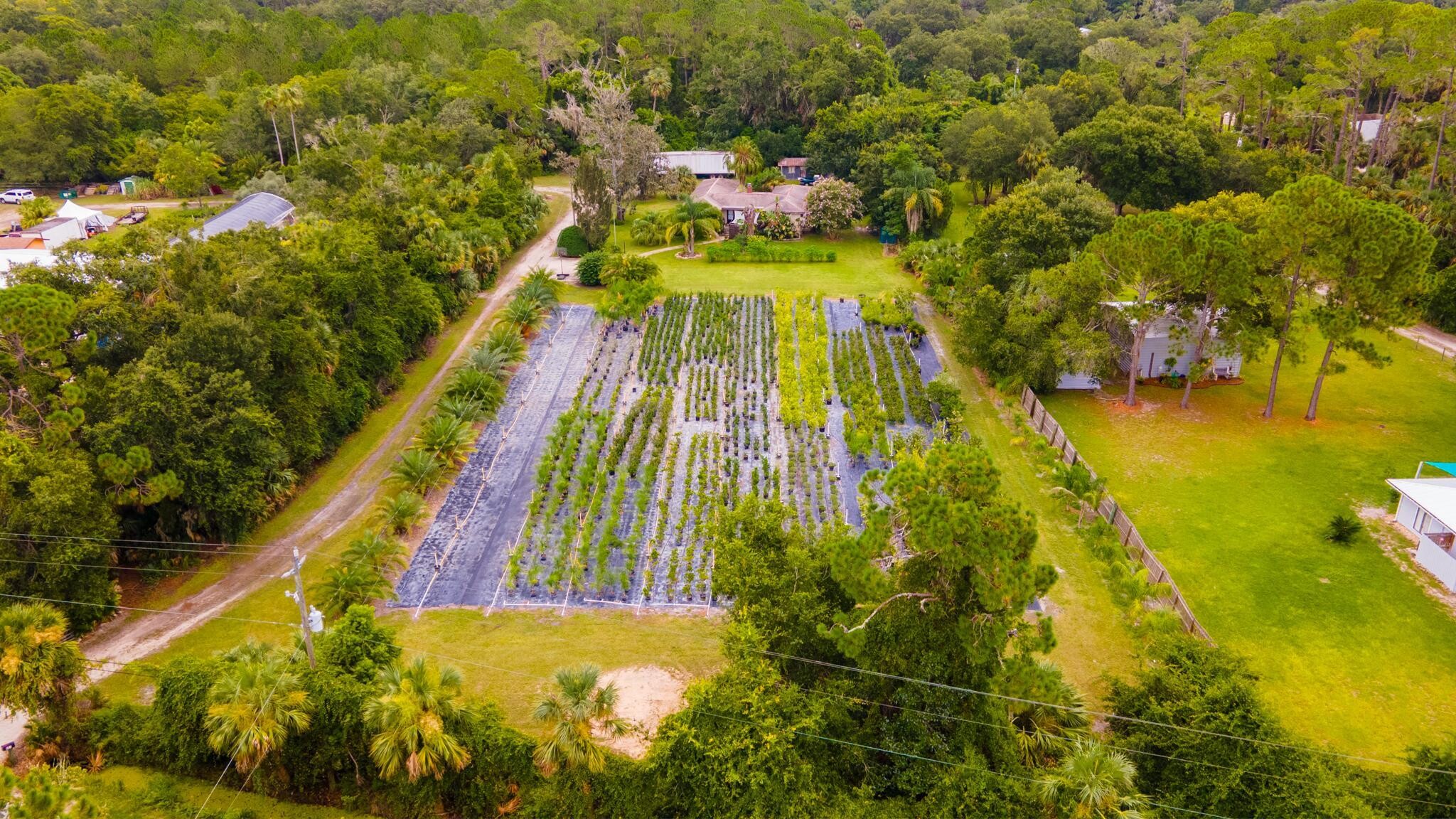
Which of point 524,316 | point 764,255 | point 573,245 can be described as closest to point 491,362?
point 524,316

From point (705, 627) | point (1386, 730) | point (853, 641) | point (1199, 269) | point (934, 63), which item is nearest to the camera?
point (853, 641)

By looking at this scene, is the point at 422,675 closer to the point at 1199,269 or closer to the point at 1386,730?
the point at 1386,730

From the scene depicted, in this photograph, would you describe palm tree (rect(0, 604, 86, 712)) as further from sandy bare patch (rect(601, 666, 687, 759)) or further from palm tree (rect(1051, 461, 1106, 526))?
palm tree (rect(1051, 461, 1106, 526))

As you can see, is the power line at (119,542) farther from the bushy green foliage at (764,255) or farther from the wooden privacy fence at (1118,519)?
the bushy green foliage at (764,255)

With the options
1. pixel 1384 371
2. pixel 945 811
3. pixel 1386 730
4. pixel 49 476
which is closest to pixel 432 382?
pixel 49 476

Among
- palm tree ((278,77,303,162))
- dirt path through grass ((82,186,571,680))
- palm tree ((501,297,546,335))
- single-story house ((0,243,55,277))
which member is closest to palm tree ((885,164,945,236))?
palm tree ((501,297,546,335))

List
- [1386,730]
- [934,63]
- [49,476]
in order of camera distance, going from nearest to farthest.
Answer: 1. [1386,730]
2. [49,476]
3. [934,63]

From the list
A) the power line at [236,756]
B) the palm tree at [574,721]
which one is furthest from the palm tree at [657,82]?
the palm tree at [574,721]
